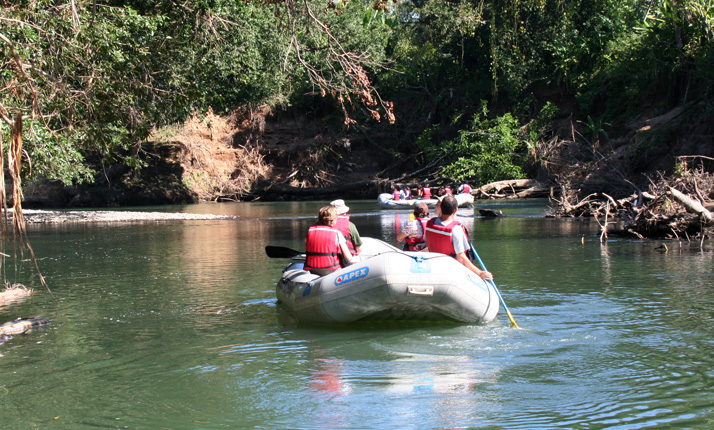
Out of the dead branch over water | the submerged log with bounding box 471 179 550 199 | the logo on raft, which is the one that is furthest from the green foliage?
the logo on raft

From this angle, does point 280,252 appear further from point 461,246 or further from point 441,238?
point 461,246

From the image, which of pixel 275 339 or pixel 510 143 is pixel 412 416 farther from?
pixel 510 143

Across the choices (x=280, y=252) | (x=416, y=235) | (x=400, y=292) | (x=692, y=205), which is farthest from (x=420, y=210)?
(x=692, y=205)

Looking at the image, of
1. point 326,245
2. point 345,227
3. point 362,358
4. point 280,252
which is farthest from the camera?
point 280,252

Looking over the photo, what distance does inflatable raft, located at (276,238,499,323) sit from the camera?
6.59 m

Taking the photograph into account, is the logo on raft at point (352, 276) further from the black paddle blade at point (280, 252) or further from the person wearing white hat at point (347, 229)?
the black paddle blade at point (280, 252)

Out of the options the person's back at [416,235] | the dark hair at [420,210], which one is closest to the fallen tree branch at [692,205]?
the person's back at [416,235]

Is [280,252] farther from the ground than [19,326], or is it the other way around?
[280,252]

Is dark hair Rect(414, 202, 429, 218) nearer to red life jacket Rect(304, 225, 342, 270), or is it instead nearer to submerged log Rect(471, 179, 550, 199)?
red life jacket Rect(304, 225, 342, 270)

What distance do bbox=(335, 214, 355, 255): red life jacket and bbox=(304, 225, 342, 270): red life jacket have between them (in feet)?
1.40

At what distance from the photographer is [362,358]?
613cm

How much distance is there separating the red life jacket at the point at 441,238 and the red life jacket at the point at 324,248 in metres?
1.01

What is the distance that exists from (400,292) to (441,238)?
1.19 metres

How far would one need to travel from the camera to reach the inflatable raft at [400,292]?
21.6ft
